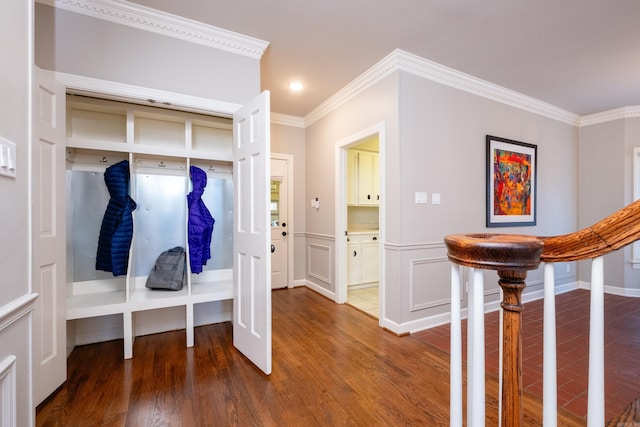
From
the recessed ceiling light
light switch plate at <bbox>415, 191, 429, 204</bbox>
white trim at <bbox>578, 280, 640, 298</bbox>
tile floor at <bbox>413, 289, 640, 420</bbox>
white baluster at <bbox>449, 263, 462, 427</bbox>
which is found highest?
the recessed ceiling light

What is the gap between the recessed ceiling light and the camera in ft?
11.2

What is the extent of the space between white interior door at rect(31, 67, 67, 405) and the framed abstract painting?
4031 mm

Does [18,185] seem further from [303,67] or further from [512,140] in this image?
[512,140]

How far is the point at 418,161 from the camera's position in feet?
9.61

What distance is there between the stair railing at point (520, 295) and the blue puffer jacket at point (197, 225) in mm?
2376

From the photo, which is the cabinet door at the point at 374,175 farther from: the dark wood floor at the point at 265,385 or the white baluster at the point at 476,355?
the white baluster at the point at 476,355

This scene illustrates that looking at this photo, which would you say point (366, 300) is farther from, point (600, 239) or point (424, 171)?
point (600, 239)

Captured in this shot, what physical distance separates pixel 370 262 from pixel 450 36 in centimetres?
307

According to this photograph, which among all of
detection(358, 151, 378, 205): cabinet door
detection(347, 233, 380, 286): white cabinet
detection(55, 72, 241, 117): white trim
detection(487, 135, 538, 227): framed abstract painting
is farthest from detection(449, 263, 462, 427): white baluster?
detection(358, 151, 378, 205): cabinet door

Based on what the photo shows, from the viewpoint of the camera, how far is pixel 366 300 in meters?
3.89

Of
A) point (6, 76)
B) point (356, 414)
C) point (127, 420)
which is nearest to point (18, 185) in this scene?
point (6, 76)

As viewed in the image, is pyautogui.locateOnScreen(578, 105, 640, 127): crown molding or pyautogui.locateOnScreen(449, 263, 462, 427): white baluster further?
pyautogui.locateOnScreen(578, 105, 640, 127): crown molding

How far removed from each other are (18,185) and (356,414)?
6.48 feet

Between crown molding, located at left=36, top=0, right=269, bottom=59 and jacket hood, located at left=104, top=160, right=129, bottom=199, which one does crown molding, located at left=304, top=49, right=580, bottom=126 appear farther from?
jacket hood, located at left=104, top=160, right=129, bottom=199
